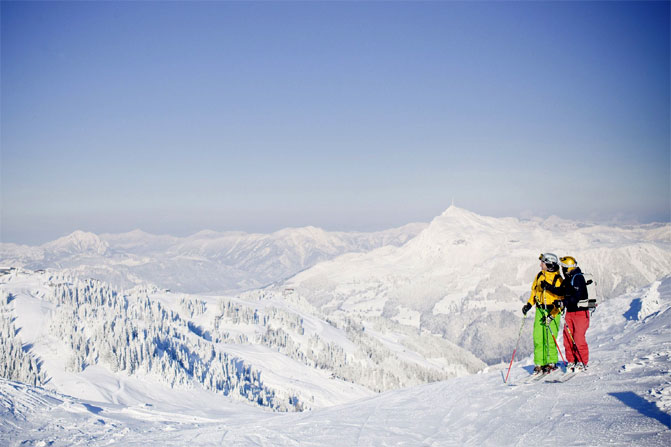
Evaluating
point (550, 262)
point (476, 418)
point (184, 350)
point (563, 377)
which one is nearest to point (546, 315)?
point (550, 262)

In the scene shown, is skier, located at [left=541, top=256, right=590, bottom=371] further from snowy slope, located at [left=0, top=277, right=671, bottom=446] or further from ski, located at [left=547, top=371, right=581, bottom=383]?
snowy slope, located at [left=0, top=277, right=671, bottom=446]

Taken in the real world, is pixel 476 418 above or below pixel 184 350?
above

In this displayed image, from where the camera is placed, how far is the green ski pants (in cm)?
1232

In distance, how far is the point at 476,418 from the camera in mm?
10797

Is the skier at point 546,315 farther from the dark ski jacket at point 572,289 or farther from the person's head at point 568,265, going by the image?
the person's head at point 568,265

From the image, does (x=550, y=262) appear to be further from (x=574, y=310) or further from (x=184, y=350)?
(x=184, y=350)

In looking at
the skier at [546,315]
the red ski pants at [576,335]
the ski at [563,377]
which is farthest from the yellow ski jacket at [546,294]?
the ski at [563,377]

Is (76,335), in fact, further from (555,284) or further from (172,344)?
(555,284)

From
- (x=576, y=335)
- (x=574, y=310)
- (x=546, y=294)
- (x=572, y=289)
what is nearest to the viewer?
(x=572, y=289)

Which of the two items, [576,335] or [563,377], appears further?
[576,335]

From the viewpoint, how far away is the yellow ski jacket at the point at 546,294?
475 inches

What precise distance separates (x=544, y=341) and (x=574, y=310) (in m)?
1.32

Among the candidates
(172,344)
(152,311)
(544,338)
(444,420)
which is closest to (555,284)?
(544,338)

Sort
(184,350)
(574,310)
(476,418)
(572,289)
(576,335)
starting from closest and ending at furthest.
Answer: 1. (476,418)
2. (572,289)
3. (574,310)
4. (576,335)
5. (184,350)
